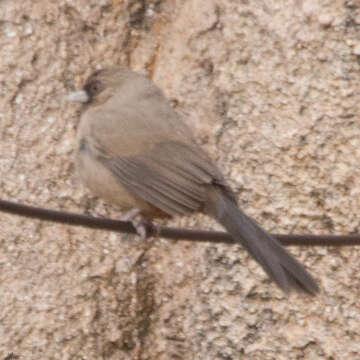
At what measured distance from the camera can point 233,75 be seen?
541 centimetres

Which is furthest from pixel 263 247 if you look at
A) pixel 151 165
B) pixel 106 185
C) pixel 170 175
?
pixel 106 185

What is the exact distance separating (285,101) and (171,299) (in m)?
1.22

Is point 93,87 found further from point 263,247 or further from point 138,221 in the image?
point 263,247

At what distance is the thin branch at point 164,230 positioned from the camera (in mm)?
3632

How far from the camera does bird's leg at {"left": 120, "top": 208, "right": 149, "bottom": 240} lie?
15.2ft

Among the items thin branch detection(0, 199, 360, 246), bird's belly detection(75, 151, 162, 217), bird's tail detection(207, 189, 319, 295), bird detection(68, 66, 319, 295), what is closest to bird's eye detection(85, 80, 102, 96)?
bird detection(68, 66, 319, 295)

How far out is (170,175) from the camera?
4.68m

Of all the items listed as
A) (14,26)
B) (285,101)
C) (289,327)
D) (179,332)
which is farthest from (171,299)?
(14,26)

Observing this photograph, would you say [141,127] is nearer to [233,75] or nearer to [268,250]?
[233,75]

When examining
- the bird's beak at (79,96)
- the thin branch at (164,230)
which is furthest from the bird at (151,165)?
the thin branch at (164,230)

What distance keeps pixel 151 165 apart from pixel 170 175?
16 centimetres

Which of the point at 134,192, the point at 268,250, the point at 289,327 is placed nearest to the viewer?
the point at 268,250

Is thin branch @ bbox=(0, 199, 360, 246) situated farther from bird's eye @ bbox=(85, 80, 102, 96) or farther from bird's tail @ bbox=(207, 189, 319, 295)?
bird's eye @ bbox=(85, 80, 102, 96)

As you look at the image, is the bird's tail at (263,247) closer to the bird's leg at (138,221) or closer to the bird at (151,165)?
the bird at (151,165)
